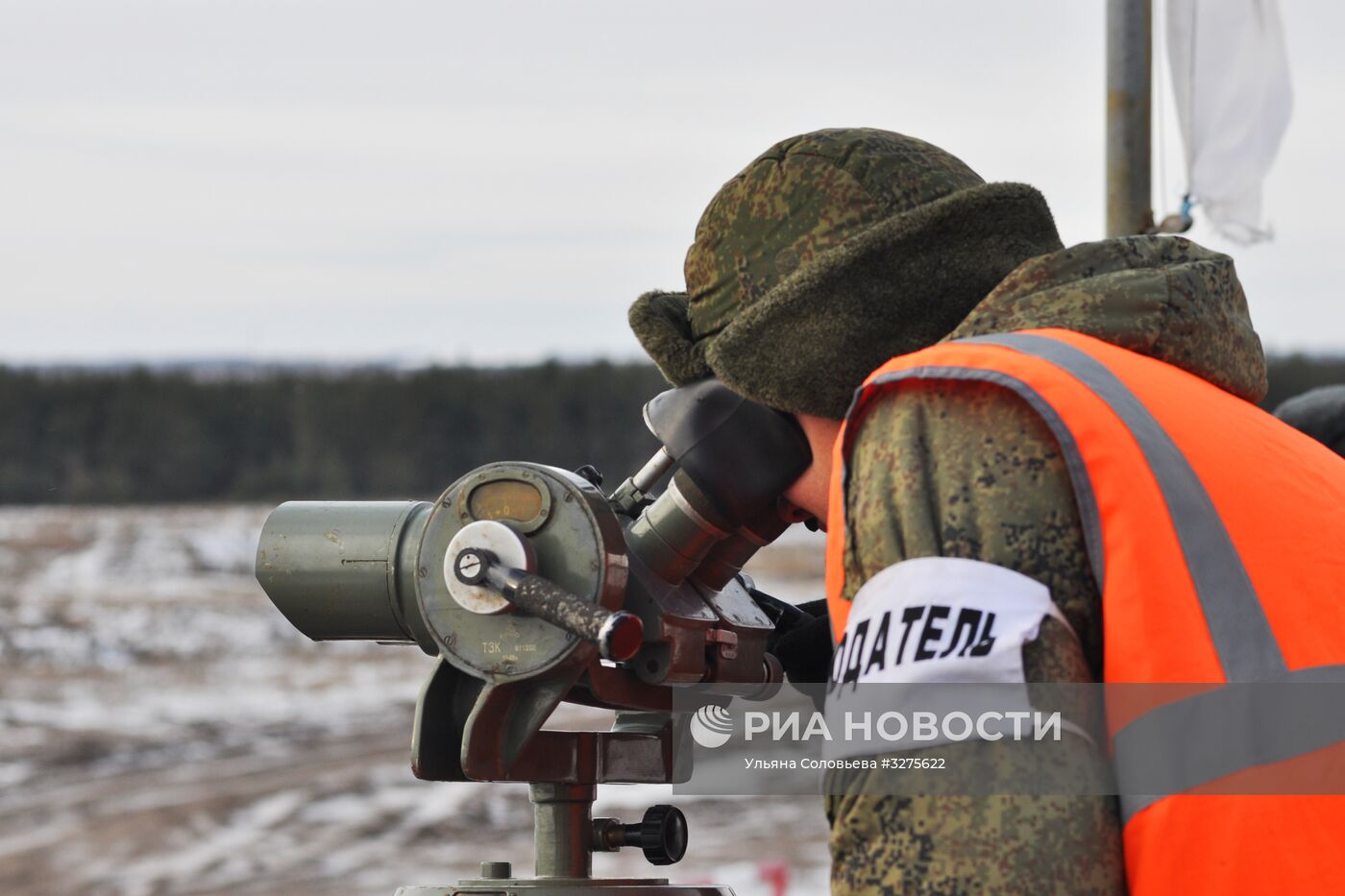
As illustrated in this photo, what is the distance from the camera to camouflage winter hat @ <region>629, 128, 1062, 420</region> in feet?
4.61

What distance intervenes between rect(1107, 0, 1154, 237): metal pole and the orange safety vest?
2.21 metres

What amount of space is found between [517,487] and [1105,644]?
30.9 inches

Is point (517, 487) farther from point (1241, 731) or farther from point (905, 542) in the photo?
point (1241, 731)

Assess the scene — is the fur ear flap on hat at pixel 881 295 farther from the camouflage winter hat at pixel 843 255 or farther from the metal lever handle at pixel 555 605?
the metal lever handle at pixel 555 605

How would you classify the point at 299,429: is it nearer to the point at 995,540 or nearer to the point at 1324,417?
the point at 1324,417

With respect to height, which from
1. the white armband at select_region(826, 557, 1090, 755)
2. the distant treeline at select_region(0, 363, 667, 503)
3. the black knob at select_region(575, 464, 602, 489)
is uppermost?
the distant treeline at select_region(0, 363, 667, 503)

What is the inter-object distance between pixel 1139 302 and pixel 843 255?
0.77 feet

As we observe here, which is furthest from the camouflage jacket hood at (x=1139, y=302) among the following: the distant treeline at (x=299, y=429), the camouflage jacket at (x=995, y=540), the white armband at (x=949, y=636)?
the distant treeline at (x=299, y=429)

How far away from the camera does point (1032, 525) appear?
3.68 feet

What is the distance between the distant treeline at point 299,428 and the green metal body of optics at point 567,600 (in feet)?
36.6

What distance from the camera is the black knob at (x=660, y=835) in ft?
6.42

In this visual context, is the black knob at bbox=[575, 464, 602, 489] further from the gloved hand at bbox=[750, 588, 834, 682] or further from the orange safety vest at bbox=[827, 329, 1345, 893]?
the orange safety vest at bbox=[827, 329, 1345, 893]

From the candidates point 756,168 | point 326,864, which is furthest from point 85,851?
point 756,168

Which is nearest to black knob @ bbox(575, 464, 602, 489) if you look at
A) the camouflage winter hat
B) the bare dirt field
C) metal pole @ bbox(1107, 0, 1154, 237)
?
the camouflage winter hat
